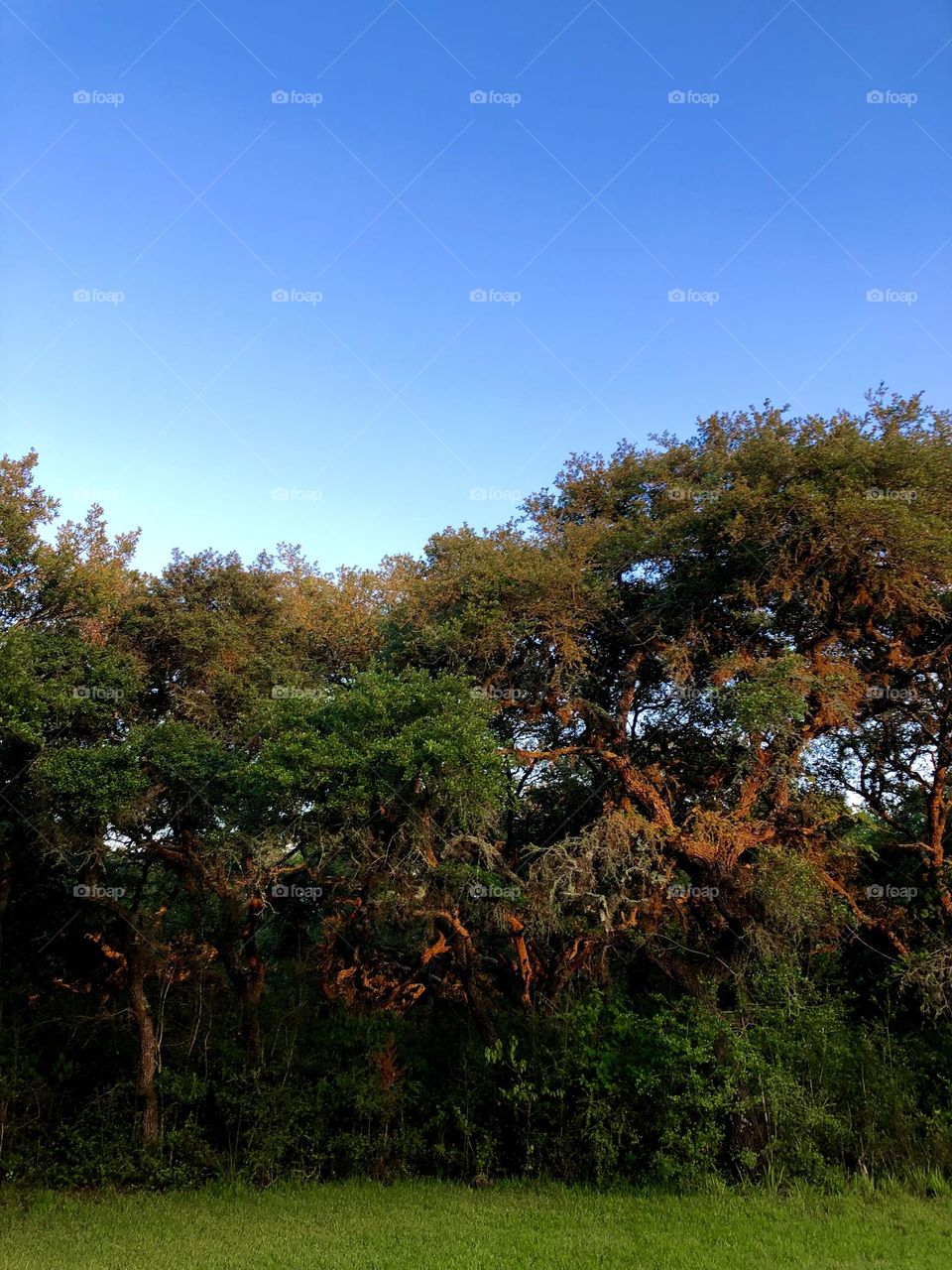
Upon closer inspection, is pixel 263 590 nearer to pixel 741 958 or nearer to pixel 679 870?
pixel 679 870

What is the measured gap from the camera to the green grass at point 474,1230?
9.30 metres

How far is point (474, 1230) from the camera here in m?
10.5

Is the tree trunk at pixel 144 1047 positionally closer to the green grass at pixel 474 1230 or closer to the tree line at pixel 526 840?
the tree line at pixel 526 840

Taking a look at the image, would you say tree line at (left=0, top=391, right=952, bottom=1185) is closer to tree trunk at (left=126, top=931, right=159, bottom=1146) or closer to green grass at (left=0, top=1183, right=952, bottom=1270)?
tree trunk at (left=126, top=931, right=159, bottom=1146)

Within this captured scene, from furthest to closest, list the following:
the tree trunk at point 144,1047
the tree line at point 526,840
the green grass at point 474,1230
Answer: the tree trunk at point 144,1047
the tree line at point 526,840
the green grass at point 474,1230

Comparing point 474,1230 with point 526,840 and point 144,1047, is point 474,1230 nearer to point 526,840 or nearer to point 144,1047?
point 144,1047

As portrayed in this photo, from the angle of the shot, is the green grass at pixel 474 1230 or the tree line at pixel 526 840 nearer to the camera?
the green grass at pixel 474 1230

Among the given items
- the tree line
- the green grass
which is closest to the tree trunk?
the tree line

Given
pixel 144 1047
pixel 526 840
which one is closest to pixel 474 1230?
pixel 144 1047

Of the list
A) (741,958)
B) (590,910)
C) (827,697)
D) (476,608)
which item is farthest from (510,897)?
(827,697)

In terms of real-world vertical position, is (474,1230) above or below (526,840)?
below

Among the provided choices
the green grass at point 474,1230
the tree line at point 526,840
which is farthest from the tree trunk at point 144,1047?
the green grass at point 474,1230

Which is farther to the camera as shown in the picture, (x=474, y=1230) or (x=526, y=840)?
(x=526, y=840)

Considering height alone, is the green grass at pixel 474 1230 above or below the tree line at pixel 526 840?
below
